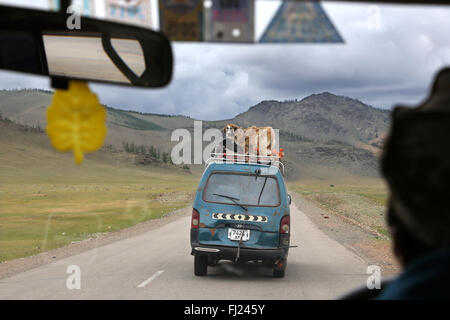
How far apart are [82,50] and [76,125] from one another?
55cm

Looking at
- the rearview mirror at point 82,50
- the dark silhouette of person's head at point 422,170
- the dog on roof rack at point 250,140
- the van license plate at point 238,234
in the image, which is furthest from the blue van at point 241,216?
the dark silhouette of person's head at point 422,170

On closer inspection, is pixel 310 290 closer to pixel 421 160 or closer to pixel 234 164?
pixel 234 164

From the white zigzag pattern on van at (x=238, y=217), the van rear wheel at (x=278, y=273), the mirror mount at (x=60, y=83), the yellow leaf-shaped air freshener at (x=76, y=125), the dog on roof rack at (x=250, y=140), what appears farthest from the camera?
the dog on roof rack at (x=250, y=140)

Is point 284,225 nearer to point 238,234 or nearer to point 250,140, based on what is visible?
point 238,234

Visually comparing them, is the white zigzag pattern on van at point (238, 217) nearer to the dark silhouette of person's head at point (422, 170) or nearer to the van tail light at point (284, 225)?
the van tail light at point (284, 225)

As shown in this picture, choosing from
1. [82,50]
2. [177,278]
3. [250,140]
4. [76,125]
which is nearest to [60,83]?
[82,50]

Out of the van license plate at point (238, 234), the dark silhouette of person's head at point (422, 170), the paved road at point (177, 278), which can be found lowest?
the paved road at point (177, 278)

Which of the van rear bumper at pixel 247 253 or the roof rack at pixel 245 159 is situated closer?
the van rear bumper at pixel 247 253

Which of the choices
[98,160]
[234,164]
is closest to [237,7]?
[234,164]

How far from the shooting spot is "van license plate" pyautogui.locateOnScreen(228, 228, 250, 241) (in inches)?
441

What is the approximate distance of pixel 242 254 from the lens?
36.7ft

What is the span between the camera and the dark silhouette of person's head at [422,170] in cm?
144

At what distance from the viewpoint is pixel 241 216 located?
445 inches
